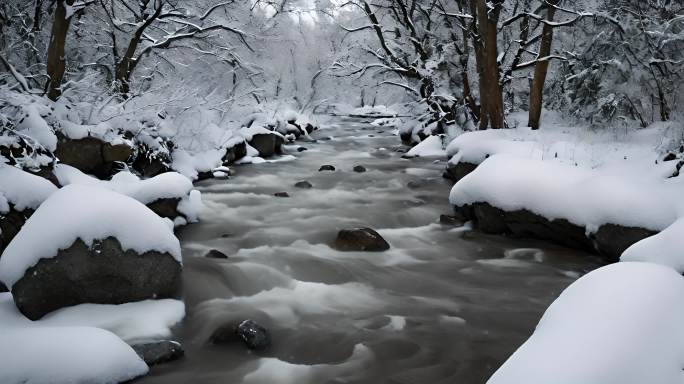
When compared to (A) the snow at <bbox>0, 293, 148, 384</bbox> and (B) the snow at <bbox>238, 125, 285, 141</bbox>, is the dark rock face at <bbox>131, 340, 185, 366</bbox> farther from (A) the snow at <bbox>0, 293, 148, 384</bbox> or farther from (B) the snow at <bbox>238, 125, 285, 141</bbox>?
A: (B) the snow at <bbox>238, 125, 285, 141</bbox>

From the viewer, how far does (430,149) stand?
16.6 meters

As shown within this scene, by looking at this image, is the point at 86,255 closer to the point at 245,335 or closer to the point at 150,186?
the point at 245,335

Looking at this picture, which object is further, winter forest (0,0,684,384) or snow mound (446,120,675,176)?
snow mound (446,120,675,176)

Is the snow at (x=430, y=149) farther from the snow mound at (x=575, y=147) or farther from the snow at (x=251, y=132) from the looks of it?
the snow at (x=251, y=132)

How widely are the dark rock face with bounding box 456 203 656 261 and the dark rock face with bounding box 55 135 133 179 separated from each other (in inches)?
Answer: 259

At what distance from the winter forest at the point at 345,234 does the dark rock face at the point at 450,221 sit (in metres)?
0.05

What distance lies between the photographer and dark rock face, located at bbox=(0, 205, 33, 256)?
18.1 feet

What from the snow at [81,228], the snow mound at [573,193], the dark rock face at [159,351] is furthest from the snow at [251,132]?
the dark rock face at [159,351]

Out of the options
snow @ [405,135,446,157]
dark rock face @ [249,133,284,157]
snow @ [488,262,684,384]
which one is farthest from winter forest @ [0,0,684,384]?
snow @ [405,135,446,157]

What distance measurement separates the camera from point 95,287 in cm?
441

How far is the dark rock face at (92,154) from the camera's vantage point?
901 cm

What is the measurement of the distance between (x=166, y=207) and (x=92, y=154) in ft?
9.07

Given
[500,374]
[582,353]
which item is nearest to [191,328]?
[500,374]

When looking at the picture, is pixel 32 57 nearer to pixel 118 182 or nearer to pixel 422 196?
pixel 118 182
